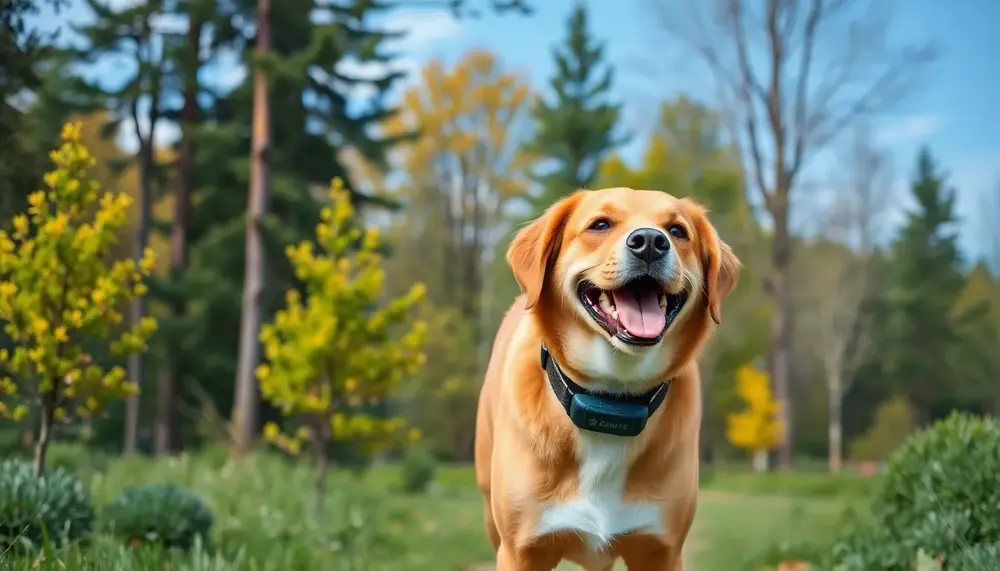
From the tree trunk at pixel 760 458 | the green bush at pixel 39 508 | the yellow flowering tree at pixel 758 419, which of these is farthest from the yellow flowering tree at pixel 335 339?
the tree trunk at pixel 760 458

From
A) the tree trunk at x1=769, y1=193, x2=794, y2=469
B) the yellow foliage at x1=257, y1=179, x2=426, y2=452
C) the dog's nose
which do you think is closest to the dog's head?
the dog's nose

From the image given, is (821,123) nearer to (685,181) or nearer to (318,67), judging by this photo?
(685,181)

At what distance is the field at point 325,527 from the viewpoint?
4.52 metres

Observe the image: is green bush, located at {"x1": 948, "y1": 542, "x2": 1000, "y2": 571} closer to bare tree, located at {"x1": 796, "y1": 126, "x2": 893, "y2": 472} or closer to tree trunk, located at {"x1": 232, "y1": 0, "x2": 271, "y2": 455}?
tree trunk, located at {"x1": 232, "y1": 0, "x2": 271, "y2": 455}

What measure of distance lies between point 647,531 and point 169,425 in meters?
13.0

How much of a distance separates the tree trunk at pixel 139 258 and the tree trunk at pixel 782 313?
1273 cm

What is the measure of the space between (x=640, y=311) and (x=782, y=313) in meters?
16.4

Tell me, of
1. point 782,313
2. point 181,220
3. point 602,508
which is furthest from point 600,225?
point 782,313

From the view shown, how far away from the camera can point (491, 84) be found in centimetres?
2369

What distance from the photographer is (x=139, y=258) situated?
10.7 m

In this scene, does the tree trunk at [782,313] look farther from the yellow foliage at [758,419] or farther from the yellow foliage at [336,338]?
the yellow foliage at [336,338]

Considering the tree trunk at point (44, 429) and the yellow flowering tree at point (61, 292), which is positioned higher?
the yellow flowering tree at point (61, 292)

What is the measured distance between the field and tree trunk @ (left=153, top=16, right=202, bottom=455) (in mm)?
2756

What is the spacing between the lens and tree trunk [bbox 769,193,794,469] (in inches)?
705
